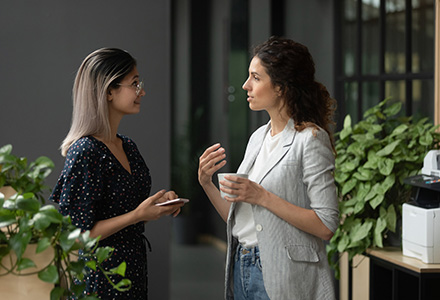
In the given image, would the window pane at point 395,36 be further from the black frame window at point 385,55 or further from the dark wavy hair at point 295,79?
the dark wavy hair at point 295,79

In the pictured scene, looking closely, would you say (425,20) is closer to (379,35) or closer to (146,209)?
(379,35)

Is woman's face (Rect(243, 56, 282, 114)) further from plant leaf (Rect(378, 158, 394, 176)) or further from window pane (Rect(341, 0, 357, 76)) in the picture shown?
window pane (Rect(341, 0, 357, 76))

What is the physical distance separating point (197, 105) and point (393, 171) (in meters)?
4.58

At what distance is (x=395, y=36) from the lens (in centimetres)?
387

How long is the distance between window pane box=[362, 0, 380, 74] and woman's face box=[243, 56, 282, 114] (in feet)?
7.12

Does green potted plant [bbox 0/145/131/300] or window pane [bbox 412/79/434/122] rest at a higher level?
window pane [bbox 412/79/434/122]

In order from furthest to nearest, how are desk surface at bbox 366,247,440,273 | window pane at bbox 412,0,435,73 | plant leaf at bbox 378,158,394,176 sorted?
window pane at bbox 412,0,435,73 → plant leaf at bbox 378,158,394,176 → desk surface at bbox 366,247,440,273

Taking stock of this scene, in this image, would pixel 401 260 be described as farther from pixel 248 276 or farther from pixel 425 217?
pixel 248 276

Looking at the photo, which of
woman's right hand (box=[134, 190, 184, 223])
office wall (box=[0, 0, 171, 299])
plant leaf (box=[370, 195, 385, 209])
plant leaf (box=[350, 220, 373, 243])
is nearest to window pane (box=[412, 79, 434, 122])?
plant leaf (box=[370, 195, 385, 209])

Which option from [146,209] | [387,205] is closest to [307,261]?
[146,209]

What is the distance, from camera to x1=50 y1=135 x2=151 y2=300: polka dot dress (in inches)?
76.0

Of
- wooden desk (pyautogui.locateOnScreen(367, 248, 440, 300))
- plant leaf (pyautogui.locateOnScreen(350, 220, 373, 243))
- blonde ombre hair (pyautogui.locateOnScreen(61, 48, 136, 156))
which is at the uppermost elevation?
blonde ombre hair (pyautogui.locateOnScreen(61, 48, 136, 156))

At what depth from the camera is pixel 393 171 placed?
11.0 feet

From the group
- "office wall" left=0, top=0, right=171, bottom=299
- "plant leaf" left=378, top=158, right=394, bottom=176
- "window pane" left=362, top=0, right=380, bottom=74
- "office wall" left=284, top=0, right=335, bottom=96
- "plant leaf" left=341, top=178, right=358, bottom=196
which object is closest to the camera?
"office wall" left=0, top=0, right=171, bottom=299
